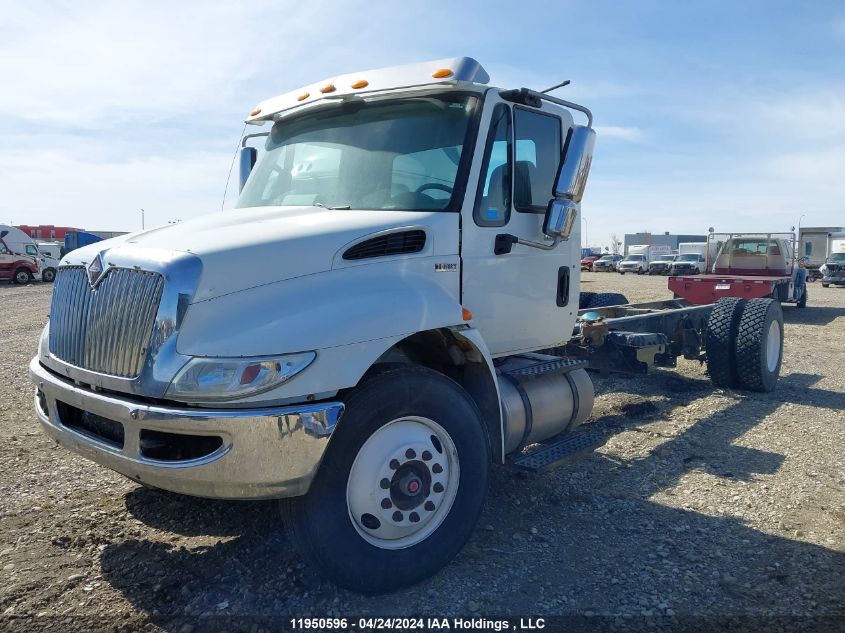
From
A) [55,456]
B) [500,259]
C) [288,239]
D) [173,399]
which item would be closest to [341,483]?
[173,399]

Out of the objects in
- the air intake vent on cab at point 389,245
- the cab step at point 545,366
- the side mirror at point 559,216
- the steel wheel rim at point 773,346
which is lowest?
the steel wheel rim at point 773,346

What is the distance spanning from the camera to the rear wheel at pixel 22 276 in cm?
3077

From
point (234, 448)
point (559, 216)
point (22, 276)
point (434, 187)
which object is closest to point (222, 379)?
point (234, 448)

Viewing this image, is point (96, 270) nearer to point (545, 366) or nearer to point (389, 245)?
point (389, 245)

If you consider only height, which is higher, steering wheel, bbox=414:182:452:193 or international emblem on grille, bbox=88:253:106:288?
steering wheel, bbox=414:182:452:193

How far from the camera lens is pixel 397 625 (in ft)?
10.2

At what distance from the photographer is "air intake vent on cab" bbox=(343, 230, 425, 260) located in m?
3.40

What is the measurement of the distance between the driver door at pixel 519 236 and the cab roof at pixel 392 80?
223 mm

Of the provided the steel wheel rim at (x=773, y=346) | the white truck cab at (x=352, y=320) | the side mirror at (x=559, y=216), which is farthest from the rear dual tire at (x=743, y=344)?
the side mirror at (x=559, y=216)

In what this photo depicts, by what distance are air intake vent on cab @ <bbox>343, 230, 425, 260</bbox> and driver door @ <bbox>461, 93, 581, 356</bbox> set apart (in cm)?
36

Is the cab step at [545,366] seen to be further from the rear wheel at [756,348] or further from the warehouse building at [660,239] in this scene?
the warehouse building at [660,239]

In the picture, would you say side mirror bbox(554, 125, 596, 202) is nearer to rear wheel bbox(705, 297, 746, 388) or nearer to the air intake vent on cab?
the air intake vent on cab

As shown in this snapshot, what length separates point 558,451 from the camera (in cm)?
440

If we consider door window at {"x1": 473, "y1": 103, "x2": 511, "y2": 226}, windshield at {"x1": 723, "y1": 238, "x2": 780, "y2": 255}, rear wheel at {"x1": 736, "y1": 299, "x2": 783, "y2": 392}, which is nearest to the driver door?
door window at {"x1": 473, "y1": 103, "x2": 511, "y2": 226}
